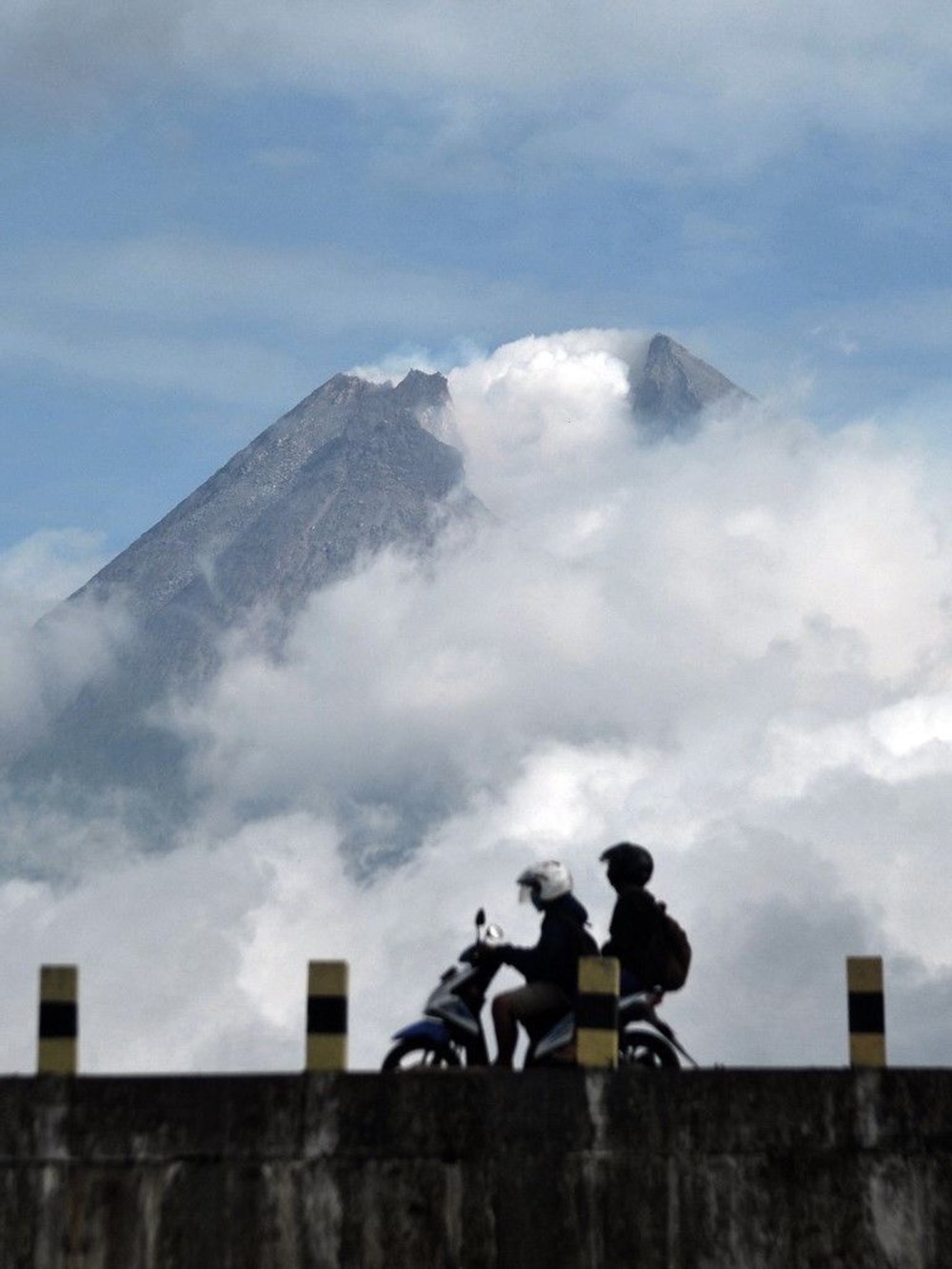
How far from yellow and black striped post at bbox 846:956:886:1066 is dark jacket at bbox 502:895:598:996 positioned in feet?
6.30

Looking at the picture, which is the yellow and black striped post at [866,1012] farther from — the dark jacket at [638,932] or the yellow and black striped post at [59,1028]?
the yellow and black striped post at [59,1028]

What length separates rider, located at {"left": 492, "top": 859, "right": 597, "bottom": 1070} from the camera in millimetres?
16719

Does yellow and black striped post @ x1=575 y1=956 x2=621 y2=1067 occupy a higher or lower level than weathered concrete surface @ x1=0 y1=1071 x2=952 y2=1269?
higher

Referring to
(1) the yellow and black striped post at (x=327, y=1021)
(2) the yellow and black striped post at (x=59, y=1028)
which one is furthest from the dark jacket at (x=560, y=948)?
(2) the yellow and black striped post at (x=59, y=1028)

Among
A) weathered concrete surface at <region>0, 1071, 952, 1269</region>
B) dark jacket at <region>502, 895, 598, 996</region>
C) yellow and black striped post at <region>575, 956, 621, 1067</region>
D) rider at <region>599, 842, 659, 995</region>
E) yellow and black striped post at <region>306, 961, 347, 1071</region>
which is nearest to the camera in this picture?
weathered concrete surface at <region>0, 1071, 952, 1269</region>

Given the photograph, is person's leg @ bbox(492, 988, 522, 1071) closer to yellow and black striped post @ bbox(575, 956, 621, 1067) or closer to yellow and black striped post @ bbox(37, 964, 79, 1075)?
yellow and black striped post @ bbox(575, 956, 621, 1067)

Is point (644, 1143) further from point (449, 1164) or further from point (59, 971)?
point (59, 971)

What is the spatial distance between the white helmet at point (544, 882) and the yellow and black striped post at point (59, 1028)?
323 cm

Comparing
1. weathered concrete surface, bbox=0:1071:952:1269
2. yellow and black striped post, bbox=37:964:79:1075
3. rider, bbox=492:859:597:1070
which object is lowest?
weathered concrete surface, bbox=0:1071:952:1269

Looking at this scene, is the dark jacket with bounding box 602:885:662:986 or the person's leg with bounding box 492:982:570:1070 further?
the dark jacket with bounding box 602:885:662:986

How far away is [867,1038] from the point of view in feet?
51.8

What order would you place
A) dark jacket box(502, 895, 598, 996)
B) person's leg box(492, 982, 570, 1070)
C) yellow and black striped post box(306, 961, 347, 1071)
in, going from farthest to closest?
1. dark jacket box(502, 895, 598, 996)
2. person's leg box(492, 982, 570, 1070)
3. yellow and black striped post box(306, 961, 347, 1071)

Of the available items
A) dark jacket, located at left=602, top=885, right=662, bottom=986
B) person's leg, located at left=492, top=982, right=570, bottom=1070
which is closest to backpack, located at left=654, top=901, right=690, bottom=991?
dark jacket, located at left=602, top=885, right=662, bottom=986

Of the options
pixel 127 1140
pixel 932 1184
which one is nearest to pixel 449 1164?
pixel 127 1140
